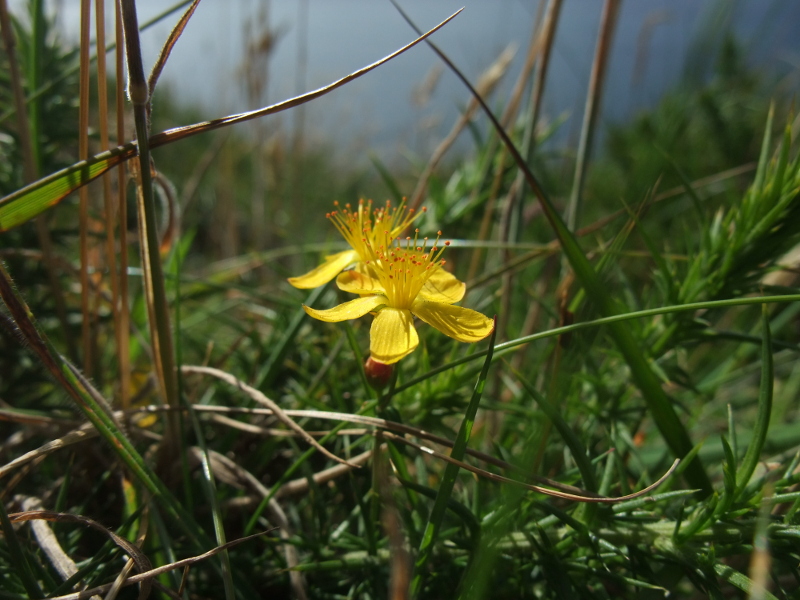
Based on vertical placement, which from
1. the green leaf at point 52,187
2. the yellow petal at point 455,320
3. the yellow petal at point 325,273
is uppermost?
the green leaf at point 52,187

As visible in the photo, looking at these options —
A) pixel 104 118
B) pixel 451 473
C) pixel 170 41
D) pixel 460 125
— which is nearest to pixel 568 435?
pixel 451 473

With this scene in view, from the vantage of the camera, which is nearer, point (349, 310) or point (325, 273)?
point (349, 310)

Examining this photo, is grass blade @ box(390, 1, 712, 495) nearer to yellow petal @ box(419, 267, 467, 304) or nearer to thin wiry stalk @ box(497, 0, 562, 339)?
yellow petal @ box(419, 267, 467, 304)

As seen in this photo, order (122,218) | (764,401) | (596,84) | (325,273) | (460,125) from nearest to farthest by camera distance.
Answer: (764,401) → (122,218) → (325,273) → (596,84) → (460,125)

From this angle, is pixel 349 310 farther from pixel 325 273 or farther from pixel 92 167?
pixel 92 167

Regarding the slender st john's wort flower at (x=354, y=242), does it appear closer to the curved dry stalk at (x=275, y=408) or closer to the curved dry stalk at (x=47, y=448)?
the curved dry stalk at (x=275, y=408)

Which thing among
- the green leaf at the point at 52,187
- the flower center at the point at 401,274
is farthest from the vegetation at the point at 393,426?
the flower center at the point at 401,274

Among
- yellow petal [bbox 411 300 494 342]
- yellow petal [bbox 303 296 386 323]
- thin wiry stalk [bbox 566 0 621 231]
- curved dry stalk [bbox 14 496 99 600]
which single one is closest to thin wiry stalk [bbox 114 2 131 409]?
curved dry stalk [bbox 14 496 99 600]
